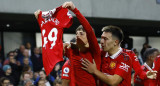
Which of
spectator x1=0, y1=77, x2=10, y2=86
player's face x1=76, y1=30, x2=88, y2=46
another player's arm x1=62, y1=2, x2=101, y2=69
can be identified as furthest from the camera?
spectator x1=0, y1=77, x2=10, y2=86

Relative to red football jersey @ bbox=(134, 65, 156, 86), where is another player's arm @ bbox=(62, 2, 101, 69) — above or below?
above

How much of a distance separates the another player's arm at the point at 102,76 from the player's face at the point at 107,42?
33 cm

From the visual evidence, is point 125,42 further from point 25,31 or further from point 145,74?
point 145,74

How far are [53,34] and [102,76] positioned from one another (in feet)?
3.35

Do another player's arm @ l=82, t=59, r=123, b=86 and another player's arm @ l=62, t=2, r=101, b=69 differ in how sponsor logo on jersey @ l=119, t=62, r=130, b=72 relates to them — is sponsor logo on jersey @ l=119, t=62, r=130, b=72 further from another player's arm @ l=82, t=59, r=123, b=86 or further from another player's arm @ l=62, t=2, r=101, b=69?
another player's arm @ l=62, t=2, r=101, b=69

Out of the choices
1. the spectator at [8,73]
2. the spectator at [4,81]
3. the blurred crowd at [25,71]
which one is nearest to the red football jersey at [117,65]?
the blurred crowd at [25,71]

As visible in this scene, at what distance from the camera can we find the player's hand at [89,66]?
5.77 m

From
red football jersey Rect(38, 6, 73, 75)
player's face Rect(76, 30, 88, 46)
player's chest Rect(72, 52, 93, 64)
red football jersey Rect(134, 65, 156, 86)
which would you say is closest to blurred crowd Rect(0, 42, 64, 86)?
red football jersey Rect(134, 65, 156, 86)

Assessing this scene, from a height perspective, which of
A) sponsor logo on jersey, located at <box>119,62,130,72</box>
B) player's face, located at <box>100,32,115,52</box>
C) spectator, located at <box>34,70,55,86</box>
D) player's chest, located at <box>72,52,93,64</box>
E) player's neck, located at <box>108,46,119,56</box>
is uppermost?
player's face, located at <box>100,32,115,52</box>

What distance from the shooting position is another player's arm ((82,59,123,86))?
5727 millimetres

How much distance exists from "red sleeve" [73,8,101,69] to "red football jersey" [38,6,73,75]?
39 cm

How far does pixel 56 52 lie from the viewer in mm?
5977

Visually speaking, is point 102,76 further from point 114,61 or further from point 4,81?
point 4,81

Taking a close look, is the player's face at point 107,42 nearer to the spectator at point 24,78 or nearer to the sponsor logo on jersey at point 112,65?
the sponsor logo on jersey at point 112,65
